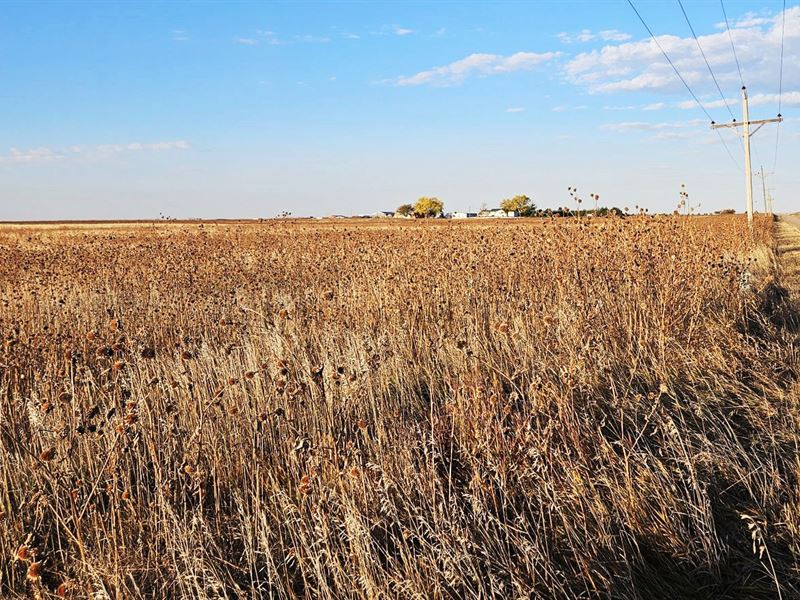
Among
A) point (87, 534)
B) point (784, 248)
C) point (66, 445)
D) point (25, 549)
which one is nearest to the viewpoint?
point (25, 549)

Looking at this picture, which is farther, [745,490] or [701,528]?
[745,490]

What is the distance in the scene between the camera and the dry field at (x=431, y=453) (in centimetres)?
287

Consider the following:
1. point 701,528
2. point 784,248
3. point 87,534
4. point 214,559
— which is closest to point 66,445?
point 87,534

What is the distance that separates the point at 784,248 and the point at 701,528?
22.1m

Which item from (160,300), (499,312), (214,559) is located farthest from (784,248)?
(214,559)

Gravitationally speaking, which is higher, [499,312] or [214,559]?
[499,312]

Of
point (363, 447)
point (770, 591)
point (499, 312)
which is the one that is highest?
point (499, 312)

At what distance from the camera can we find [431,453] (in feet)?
11.7

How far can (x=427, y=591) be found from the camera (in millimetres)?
2633

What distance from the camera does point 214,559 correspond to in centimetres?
298

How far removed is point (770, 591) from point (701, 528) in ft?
1.20

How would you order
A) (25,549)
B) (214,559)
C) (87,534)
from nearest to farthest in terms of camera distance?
1. (25,549)
2. (214,559)
3. (87,534)

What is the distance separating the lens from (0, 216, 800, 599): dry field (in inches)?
113

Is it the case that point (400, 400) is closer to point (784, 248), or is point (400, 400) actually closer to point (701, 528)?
point (701, 528)
